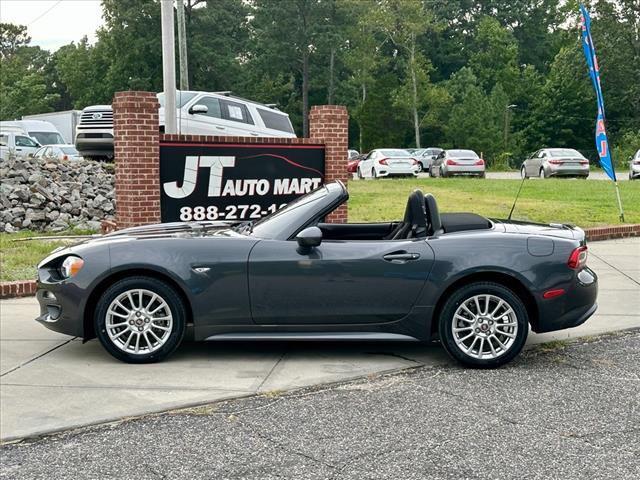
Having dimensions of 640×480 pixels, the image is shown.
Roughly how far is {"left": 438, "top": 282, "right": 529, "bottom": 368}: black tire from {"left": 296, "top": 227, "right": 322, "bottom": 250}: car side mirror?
1.06m

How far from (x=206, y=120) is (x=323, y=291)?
11900 millimetres

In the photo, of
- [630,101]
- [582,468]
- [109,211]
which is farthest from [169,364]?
[630,101]

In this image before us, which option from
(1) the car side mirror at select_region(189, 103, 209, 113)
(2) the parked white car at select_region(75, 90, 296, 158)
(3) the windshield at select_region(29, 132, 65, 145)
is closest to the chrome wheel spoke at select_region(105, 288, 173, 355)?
(2) the parked white car at select_region(75, 90, 296, 158)

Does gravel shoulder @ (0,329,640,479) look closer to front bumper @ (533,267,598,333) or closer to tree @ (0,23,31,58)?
front bumper @ (533,267,598,333)

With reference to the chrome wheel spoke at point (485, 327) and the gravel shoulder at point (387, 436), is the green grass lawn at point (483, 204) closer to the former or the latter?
the gravel shoulder at point (387, 436)

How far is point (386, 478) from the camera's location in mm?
3711

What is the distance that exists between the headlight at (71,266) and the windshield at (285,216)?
4.33 feet

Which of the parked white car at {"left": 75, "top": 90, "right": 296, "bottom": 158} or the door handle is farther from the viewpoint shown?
the parked white car at {"left": 75, "top": 90, "right": 296, "bottom": 158}

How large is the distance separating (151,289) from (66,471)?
77.5 inches

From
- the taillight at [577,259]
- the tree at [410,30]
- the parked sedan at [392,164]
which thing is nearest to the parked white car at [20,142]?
the parked sedan at [392,164]

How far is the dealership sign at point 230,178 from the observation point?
10250 mm

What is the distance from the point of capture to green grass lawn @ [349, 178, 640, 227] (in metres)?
14.7

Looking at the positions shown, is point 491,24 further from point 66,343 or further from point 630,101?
point 66,343

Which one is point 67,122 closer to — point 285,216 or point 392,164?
point 392,164
